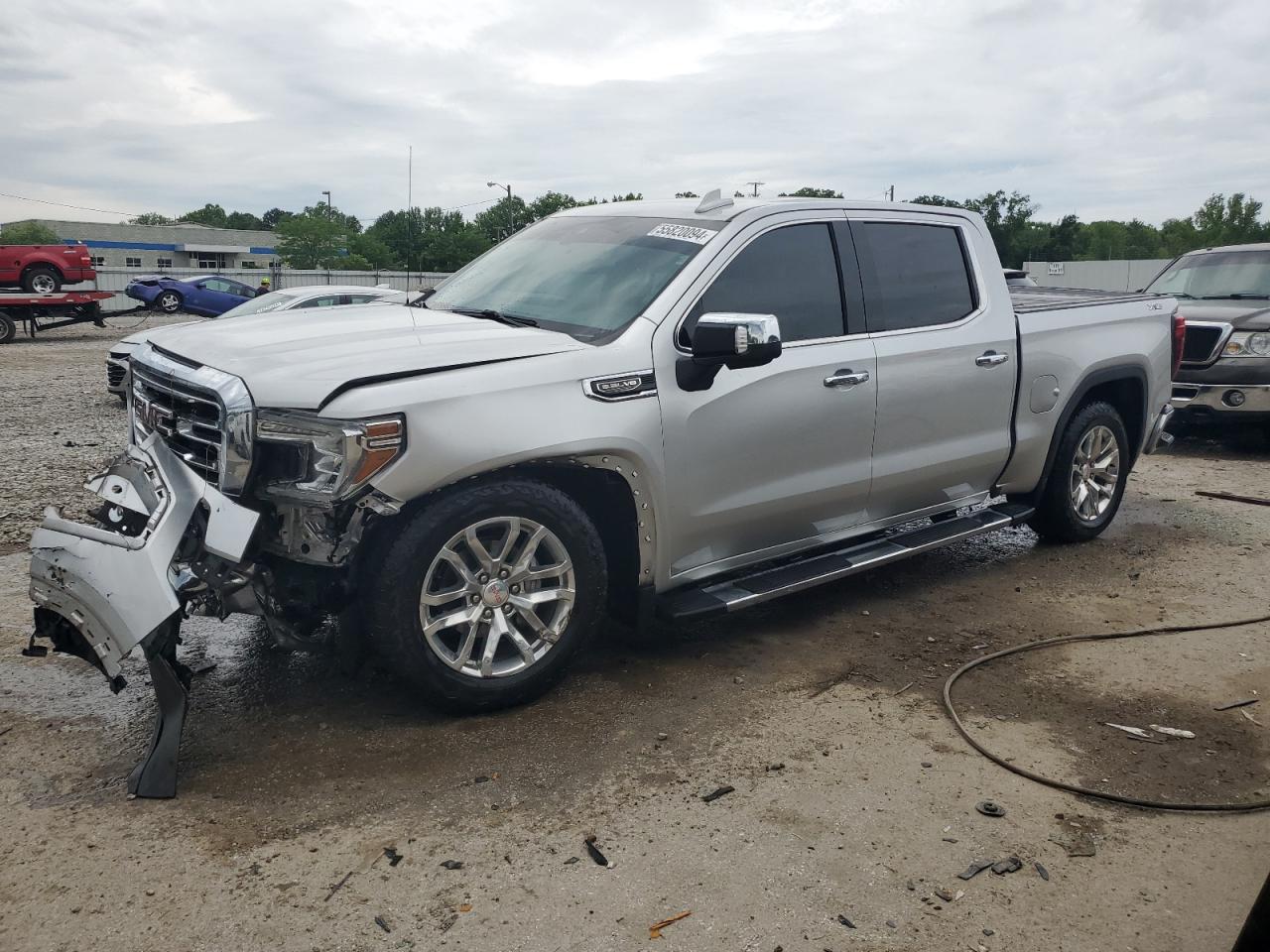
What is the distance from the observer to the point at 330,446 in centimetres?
353

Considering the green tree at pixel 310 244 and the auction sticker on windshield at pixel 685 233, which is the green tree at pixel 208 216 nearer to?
the green tree at pixel 310 244

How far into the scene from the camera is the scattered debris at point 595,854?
3129mm

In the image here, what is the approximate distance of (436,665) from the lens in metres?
3.81

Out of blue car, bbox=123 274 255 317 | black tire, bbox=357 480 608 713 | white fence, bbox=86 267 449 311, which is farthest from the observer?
white fence, bbox=86 267 449 311

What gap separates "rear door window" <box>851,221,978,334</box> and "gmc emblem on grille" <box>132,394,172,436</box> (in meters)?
3.09

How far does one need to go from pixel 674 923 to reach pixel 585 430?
5.89 ft

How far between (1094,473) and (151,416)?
5352mm

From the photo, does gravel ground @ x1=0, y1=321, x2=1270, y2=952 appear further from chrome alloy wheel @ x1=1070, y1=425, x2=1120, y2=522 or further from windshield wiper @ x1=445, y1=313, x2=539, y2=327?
windshield wiper @ x1=445, y1=313, x2=539, y2=327

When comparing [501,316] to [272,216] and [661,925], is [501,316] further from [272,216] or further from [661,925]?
[272,216]

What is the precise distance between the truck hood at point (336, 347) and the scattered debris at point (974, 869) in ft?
7.38

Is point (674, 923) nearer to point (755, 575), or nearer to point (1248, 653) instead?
point (755, 575)

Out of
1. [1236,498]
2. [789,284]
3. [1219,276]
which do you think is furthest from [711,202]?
[1219,276]

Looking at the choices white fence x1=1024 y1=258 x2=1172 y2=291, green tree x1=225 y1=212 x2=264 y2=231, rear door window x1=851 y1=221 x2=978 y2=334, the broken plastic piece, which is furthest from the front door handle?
green tree x1=225 y1=212 x2=264 y2=231

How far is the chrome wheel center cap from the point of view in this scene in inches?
153
